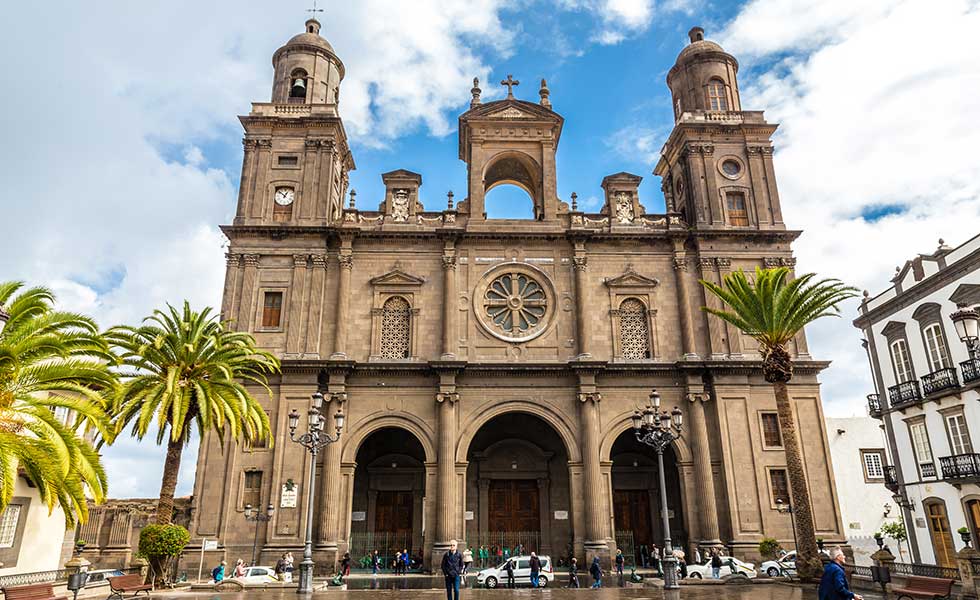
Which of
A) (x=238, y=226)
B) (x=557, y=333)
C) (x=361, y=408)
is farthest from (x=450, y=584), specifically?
Result: (x=238, y=226)

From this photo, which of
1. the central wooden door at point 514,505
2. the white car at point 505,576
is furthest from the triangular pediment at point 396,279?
the white car at point 505,576

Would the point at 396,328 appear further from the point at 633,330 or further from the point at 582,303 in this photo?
the point at 633,330

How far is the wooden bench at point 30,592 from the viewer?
48.0 ft

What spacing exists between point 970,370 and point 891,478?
8.32 meters

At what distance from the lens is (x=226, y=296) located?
30359mm

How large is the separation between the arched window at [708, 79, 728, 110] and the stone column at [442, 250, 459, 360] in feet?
56.1

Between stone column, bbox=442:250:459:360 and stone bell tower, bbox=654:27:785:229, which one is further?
stone bell tower, bbox=654:27:785:229

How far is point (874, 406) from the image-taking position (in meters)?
32.8

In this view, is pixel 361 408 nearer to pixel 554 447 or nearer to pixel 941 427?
pixel 554 447

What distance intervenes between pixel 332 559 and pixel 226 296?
507 inches

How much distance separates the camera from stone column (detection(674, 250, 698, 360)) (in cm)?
3039

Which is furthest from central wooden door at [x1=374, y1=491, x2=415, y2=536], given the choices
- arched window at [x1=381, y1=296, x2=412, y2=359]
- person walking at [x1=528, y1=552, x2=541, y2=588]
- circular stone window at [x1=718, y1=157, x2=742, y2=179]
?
circular stone window at [x1=718, y1=157, x2=742, y2=179]

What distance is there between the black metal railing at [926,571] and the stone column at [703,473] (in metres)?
8.13

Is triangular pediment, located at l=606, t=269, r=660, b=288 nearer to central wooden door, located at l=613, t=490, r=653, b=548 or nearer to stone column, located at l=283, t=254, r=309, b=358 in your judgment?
central wooden door, located at l=613, t=490, r=653, b=548
